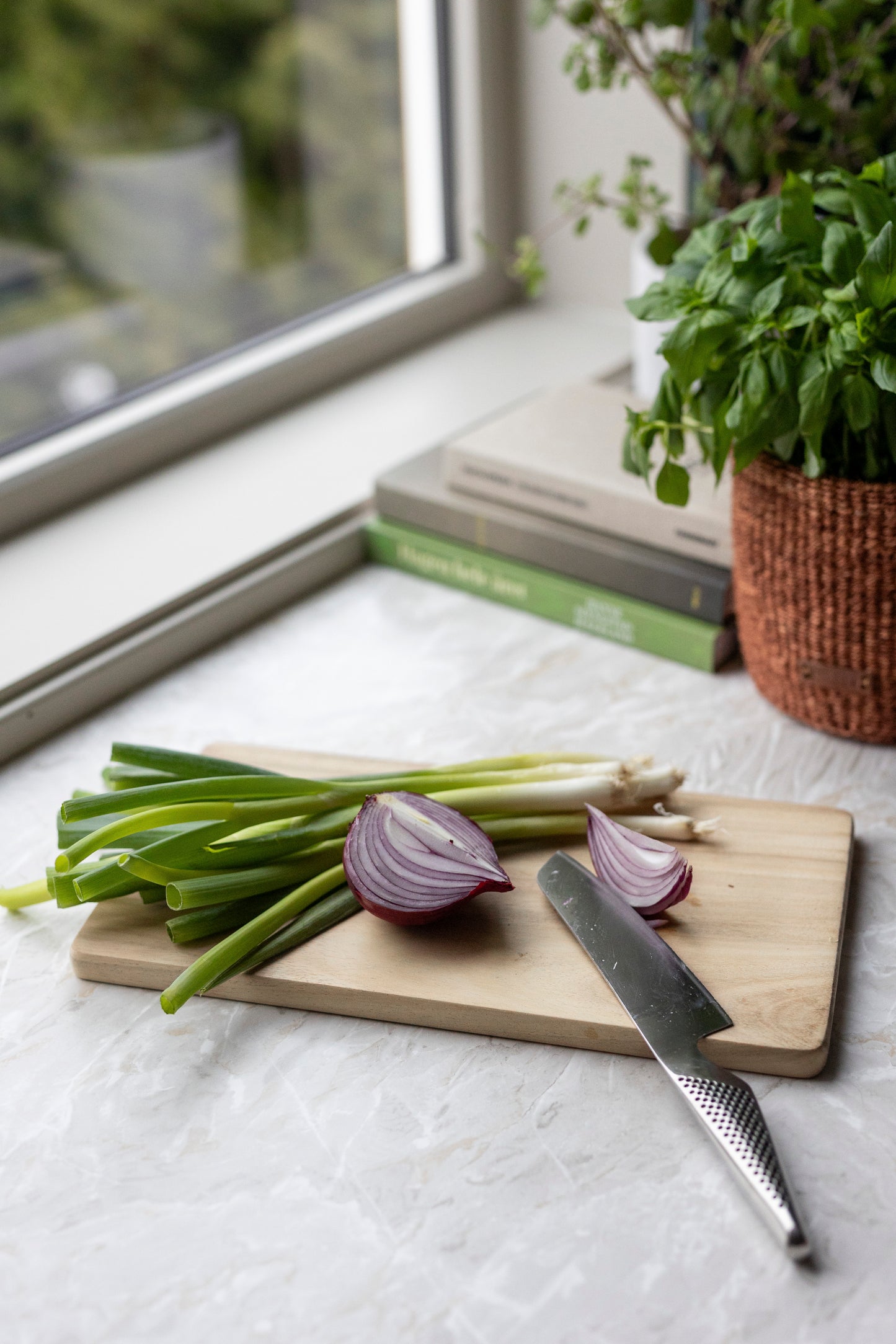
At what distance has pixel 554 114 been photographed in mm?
1467

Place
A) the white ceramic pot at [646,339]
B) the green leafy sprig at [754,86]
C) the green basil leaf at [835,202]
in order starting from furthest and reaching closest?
1. the white ceramic pot at [646,339]
2. the green leafy sprig at [754,86]
3. the green basil leaf at [835,202]

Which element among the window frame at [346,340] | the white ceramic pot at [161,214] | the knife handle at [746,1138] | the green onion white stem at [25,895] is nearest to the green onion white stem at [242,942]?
the green onion white stem at [25,895]

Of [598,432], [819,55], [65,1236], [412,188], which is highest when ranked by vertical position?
[819,55]

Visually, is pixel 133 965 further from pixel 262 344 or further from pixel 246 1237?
pixel 262 344

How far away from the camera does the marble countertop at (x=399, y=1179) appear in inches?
21.2

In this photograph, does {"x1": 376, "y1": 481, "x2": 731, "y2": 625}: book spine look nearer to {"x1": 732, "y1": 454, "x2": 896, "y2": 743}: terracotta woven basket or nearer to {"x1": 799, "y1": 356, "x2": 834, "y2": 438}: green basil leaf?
{"x1": 732, "y1": 454, "x2": 896, "y2": 743}: terracotta woven basket

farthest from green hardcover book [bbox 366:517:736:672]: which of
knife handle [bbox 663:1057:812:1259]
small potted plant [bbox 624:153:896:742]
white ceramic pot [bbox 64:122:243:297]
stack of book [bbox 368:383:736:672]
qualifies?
white ceramic pot [bbox 64:122:243:297]

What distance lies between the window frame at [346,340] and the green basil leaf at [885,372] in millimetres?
563

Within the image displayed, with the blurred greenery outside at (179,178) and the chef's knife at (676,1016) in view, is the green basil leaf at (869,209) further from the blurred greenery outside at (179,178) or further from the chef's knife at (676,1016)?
the blurred greenery outside at (179,178)

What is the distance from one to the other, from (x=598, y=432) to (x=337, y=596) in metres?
0.26

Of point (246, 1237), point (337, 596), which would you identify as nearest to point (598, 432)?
point (337, 596)

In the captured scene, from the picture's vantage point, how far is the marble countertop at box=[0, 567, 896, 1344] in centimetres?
54

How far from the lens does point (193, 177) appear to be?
1557mm

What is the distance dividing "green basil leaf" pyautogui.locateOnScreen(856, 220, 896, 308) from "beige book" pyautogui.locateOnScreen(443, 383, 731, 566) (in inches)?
10.3
